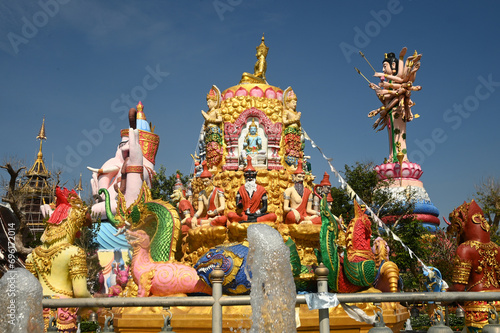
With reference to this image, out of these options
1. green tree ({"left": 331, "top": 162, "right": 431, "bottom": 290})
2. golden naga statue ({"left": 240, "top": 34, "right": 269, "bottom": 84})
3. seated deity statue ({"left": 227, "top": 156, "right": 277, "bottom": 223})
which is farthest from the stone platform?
A: green tree ({"left": 331, "top": 162, "right": 431, "bottom": 290})

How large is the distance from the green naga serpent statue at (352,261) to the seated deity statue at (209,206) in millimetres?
2443

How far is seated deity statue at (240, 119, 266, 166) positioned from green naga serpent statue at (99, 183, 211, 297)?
2.64 m

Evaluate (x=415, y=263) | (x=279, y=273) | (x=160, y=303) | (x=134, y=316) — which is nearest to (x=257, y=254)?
(x=279, y=273)

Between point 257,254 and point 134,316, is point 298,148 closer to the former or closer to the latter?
point 134,316

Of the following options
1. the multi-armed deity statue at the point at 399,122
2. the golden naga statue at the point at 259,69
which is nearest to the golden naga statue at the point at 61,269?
the golden naga statue at the point at 259,69

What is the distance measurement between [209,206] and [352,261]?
3418 millimetres

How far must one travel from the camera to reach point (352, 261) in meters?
7.86

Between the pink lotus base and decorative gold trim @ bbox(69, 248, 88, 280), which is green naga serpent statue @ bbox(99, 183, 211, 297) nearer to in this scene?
decorative gold trim @ bbox(69, 248, 88, 280)

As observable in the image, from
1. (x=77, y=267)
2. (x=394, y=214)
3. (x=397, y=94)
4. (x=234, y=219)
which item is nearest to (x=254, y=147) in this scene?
(x=234, y=219)

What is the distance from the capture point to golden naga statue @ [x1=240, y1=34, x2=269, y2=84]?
462 inches

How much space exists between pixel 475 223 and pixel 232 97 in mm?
6138

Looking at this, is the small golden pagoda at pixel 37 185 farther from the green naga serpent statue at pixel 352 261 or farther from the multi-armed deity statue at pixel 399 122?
the green naga serpent statue at pixel 352 261

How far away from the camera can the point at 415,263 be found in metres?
17.0

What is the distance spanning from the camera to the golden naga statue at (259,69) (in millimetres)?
11742
